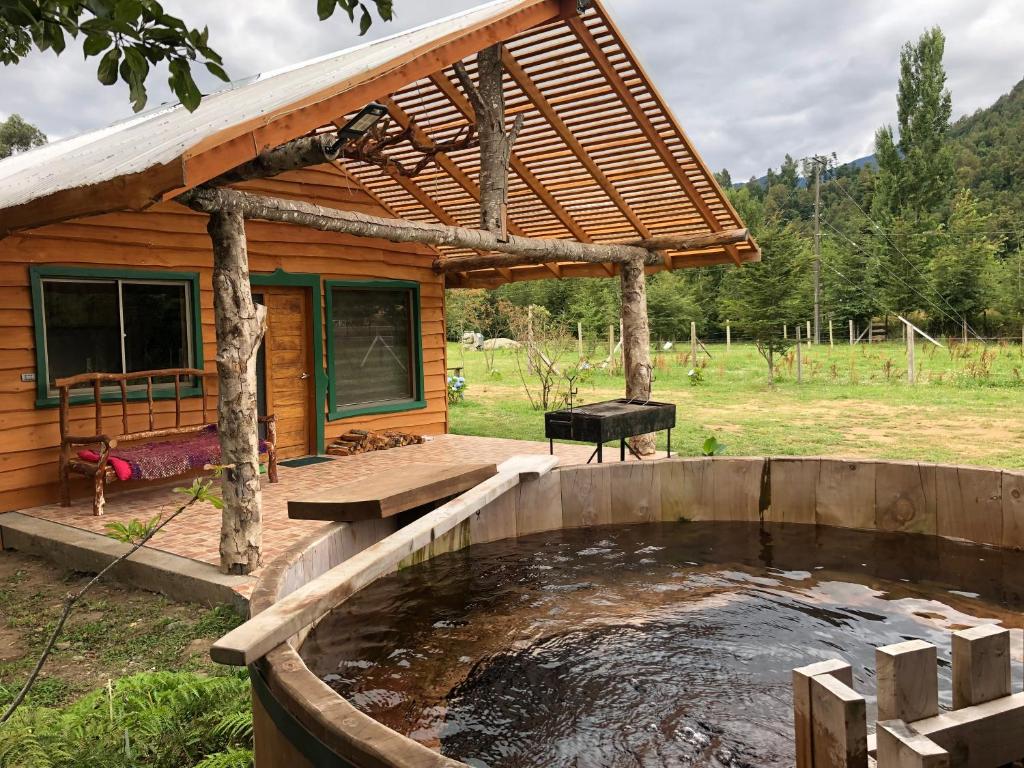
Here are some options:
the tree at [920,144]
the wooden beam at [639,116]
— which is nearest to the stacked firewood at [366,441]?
the wooden beam at [639,116]

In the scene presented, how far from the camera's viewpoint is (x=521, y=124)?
7598 mm

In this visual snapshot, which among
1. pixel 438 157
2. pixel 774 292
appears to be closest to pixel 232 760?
pixel 438 157

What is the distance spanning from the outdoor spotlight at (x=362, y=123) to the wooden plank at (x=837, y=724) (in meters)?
4.20

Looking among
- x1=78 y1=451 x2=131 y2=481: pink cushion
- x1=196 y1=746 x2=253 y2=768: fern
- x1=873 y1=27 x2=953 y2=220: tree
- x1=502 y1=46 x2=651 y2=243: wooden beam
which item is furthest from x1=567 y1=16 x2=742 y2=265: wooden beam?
x1=873 y1=27 x2=953 y2=220: tree

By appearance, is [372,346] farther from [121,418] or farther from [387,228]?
[387,228]

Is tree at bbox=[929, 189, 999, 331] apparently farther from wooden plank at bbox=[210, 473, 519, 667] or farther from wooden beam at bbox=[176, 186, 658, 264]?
wooden plank at bbox=[210, 473, 519, 667]

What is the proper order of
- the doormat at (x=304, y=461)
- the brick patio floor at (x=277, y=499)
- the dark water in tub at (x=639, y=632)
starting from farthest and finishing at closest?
the doormat at (x=304, y=461) → the brick patio floor at (x=277, y=499) → the dark water in tub at (x=639, y=632)

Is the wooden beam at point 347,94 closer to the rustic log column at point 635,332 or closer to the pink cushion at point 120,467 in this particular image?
the pink cushion at point 120,467

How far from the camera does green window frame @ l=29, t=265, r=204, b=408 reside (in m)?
7.29

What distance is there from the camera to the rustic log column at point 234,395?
5.11m

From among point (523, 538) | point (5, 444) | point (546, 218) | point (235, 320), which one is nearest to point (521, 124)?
point (546, 218)

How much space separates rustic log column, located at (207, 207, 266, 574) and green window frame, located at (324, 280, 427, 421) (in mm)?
4892

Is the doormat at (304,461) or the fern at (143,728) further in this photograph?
the doormat at (304,461)

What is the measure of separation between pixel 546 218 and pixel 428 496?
637cm
